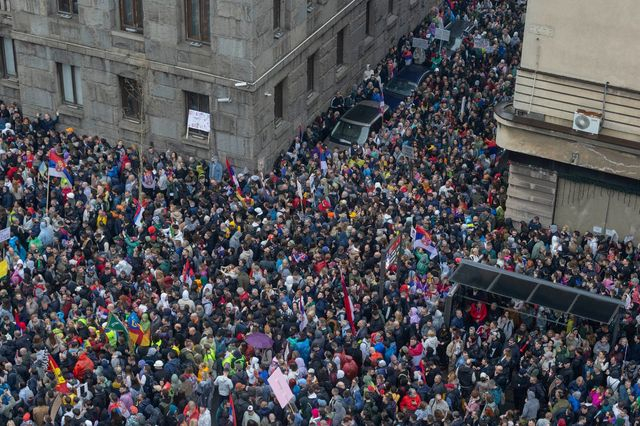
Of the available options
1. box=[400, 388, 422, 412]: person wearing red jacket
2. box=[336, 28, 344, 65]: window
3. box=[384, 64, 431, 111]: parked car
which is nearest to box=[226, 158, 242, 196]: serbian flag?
box=[336, 28, 344, 65]: window

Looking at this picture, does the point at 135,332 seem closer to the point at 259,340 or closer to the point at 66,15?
the point at 259,340

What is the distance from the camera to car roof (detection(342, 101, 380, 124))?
4475 cm

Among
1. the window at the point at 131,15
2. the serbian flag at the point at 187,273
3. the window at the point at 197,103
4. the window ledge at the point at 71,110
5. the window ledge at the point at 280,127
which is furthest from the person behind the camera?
the window ledge at the point at 71,110

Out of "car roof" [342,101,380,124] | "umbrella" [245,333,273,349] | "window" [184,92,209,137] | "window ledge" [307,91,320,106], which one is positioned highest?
"window" [184,92,209,137]

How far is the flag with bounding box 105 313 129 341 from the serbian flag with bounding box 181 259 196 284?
9.85ft

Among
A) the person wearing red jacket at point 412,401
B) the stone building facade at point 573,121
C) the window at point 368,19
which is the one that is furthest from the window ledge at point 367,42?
the person wearing red jacket at point 412,401

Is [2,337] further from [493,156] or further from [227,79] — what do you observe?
[493,156]

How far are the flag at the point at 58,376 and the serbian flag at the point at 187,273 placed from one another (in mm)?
4869

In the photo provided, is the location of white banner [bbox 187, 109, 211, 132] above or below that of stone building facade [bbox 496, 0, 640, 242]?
below

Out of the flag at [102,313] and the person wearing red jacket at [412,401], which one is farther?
the flag at [102,313]

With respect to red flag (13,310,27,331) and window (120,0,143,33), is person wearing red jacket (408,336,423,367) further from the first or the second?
window (120,0,143,33)

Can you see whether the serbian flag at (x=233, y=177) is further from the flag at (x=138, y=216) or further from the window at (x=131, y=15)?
the window at (x=131, y=15)

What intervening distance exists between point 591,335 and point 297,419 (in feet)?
26.6

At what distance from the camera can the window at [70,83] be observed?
144 ft
